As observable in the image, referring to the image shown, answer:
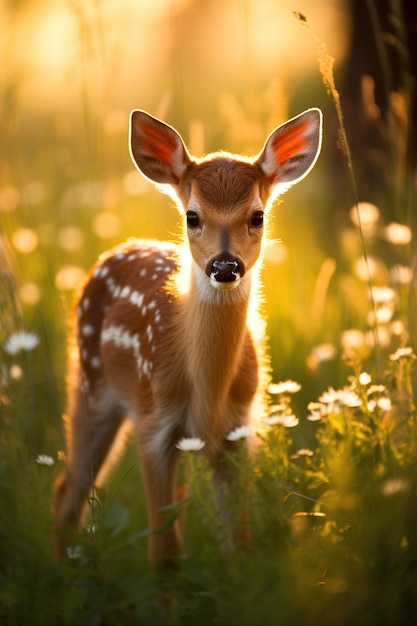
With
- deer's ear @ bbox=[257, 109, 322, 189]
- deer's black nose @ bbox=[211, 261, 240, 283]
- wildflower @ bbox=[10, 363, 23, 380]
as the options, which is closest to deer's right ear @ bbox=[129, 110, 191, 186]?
deer's ear @ bbox=[257, 109, 322, 189]

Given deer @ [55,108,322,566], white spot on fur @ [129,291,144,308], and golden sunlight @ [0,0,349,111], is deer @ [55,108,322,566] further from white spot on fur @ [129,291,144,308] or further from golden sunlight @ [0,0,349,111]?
golden sunlight @ [0,0,349,111]

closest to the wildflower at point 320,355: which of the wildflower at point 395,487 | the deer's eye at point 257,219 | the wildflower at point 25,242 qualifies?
the deer's eye at point 257,219

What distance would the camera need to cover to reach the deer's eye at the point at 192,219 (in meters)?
3.50

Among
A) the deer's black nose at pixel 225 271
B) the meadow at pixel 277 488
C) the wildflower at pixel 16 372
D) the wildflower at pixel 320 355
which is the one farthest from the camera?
the wildflower at pixel 320 355

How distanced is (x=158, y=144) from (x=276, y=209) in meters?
3.34

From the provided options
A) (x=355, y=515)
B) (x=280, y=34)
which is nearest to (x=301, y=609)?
(x=355, y=515)

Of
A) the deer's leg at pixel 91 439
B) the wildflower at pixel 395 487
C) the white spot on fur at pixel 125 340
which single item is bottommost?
the wildflower at pixel 395 487

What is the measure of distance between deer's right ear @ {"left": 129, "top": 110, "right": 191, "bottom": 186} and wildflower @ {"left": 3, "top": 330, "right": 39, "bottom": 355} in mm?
765

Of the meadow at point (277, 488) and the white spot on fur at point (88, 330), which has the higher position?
the white spot on fur at point (88, 330)

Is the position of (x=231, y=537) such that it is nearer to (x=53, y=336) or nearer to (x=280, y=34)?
(x=53, y=336)

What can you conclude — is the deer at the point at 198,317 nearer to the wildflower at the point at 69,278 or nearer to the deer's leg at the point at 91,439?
the deer's leg at the point at 91,439

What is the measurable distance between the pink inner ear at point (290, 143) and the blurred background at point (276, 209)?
41 centimetres

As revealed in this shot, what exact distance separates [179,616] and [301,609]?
0.42 m

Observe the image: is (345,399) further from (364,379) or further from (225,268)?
(225,268)
